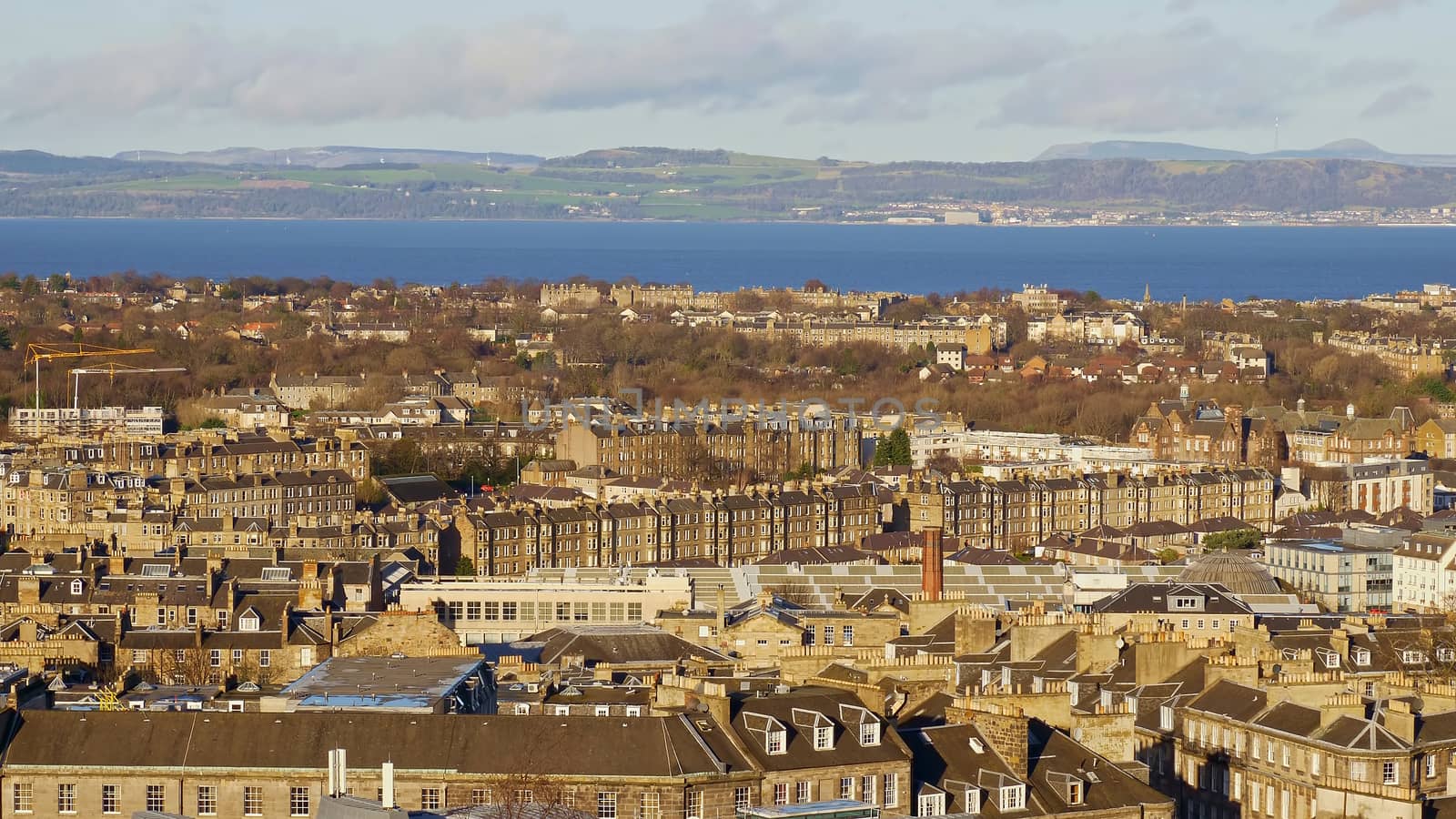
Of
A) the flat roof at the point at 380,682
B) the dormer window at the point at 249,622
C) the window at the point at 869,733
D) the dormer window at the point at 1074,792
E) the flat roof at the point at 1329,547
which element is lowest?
the flat roof at the point at 1329,547

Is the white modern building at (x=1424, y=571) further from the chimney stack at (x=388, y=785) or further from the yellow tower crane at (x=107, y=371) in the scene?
the yellow tower crane at (x=107, y=371)

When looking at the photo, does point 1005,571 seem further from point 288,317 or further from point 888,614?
point 288,317

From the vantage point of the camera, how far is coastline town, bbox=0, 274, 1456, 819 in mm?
22609

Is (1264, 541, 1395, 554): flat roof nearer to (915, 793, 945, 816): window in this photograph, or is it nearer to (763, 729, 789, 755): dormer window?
(915, 793, 945, 816): window

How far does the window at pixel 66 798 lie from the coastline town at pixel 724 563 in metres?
0.02

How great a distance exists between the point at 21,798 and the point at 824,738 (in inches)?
239

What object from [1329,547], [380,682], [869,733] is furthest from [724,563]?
[869,733]

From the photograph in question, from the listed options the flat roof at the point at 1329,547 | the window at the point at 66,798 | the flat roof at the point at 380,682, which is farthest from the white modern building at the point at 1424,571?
the window at the point at 66,798

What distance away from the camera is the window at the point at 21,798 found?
2214 cm

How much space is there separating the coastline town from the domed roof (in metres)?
0.15

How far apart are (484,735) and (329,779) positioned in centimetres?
122

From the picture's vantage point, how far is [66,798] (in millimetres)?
22219

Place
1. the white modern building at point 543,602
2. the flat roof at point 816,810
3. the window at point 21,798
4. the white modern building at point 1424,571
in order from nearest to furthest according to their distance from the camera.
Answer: the flat roof at point 816,810
the window at point 21,798
the white modern building at point 543,602
the white modern building at point 1424,571

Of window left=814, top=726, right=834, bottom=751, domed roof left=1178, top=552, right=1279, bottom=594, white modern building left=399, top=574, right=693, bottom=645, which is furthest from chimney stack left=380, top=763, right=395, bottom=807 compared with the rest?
domed roof left=1178, top=552, right=1279, bottom=594
